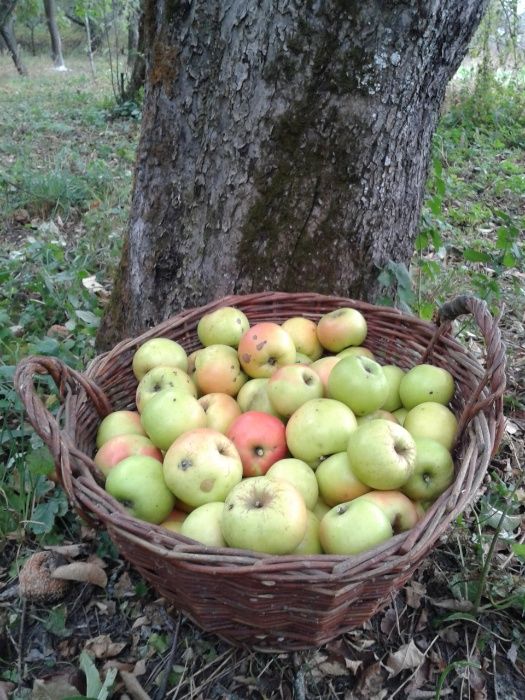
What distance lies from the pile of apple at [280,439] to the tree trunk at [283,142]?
1.11ft

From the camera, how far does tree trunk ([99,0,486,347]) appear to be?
73.4 inches

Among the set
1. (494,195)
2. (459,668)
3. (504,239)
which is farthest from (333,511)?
(494,195)

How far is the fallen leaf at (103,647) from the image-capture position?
1641mm

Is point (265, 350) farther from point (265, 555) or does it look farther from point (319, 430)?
point (265, 555)

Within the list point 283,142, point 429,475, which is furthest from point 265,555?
point 283,142

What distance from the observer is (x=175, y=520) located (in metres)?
1.58

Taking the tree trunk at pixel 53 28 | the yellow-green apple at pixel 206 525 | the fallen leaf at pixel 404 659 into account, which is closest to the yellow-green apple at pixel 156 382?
the yellow-green apple at pixel 206 525

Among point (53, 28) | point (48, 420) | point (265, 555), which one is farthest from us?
point (53, 28)

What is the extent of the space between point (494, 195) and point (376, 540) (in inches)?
177

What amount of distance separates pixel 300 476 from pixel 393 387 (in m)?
0.56

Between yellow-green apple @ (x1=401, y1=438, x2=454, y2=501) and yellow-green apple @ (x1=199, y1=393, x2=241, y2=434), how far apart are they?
58cm

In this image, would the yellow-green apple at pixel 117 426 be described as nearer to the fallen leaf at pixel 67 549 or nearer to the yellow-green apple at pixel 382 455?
the fallen leaf at pixel 67 549

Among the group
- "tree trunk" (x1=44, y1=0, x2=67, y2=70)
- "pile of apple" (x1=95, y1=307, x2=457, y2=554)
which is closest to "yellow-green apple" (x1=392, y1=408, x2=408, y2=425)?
"pile of apple" (x1=95, y1=307, x2=457, y2=554)

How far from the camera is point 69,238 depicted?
4082 millimetres
